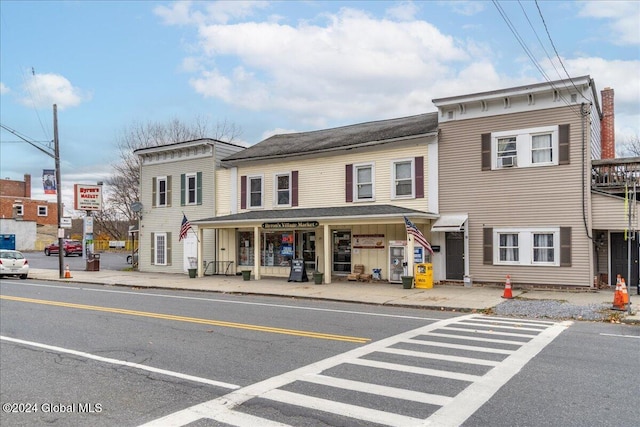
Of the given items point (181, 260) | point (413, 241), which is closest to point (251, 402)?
point (413, 241)

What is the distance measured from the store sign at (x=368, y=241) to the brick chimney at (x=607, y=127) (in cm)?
1048

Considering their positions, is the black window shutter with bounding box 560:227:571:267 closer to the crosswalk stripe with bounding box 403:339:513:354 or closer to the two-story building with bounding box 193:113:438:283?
the two-story building with bounding box 193:113:438:283

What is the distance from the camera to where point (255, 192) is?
2508 centimetres

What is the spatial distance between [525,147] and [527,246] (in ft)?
12.0

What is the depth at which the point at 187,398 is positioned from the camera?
573cm

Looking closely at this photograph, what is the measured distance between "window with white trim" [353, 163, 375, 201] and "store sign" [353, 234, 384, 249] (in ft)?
5.32

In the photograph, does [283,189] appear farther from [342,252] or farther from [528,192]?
[528,192]

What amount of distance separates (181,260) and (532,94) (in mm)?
19284

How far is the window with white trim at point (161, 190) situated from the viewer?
28.4 m

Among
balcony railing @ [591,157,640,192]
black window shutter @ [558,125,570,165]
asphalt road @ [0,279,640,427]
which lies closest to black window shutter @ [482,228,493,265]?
black window shutter @ [558,125,570,165]

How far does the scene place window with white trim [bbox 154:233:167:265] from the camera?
92.3 ft

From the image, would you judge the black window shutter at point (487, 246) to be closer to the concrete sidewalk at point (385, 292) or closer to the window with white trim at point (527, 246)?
the window with white trim at point (527, 246)

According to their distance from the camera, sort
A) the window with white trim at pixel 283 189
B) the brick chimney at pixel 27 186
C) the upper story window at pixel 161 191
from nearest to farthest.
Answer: the window with white trim at pixel 283 189, the upper story window at pixel 161 191, the brick chimney at pixel 27 186

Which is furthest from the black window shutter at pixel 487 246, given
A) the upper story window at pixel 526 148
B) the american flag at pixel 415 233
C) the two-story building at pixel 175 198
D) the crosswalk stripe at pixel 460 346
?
the two-story building at pixel 175 198
